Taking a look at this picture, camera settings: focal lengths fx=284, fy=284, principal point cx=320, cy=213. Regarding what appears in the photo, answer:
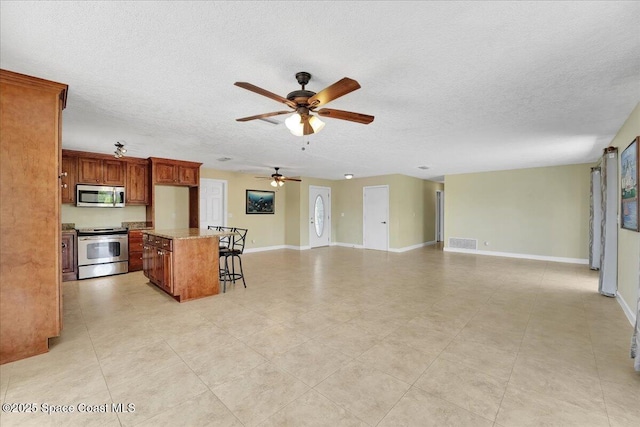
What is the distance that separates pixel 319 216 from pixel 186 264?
590 centimetres

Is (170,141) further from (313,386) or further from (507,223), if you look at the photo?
(507,223)

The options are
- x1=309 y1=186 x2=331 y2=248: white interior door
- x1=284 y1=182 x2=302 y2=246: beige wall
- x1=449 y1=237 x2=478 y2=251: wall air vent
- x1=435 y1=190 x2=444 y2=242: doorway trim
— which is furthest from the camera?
x1=435 y1=190 x2=444 y2=242: doorway trim

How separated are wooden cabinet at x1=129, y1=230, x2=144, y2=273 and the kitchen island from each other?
1.68m

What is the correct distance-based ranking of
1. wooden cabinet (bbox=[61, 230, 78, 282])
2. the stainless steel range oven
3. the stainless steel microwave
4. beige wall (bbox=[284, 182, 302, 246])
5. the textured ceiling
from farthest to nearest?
1. beige wall (bbox=[284, 182, 302, 246])
2. the stainless steel microwave
3. the stainless steel range oven
4. wooden cabinet (bbox=[61, 230, 78, 282])
5. the textured ceiling

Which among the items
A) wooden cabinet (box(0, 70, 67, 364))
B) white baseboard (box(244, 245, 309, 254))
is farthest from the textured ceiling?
white baseboard (box(244, 245, 309, 254))

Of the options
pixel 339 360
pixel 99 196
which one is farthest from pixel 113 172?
pixel 339 360

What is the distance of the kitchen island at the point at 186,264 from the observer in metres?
3.83

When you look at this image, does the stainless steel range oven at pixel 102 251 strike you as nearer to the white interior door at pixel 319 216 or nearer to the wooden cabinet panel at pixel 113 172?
the wooden cabinet panel at pixel 113 172

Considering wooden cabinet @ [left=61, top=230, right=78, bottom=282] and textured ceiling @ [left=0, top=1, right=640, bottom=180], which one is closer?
textured ceiling @ [left=0, top=1, right=640, bottom=180]

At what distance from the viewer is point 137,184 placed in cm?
597

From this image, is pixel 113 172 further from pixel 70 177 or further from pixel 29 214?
pixel 29 214

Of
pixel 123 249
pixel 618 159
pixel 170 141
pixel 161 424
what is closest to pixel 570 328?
pixel 618 159

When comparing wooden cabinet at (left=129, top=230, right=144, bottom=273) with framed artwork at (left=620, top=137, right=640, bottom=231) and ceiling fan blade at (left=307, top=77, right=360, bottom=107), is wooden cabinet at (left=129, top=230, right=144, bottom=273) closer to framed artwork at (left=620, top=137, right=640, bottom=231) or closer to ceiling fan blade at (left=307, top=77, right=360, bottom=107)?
ceiling fan blade at (left=307, top=77, right=360, bottom=107)

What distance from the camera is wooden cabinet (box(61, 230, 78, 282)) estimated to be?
4.95 meters
